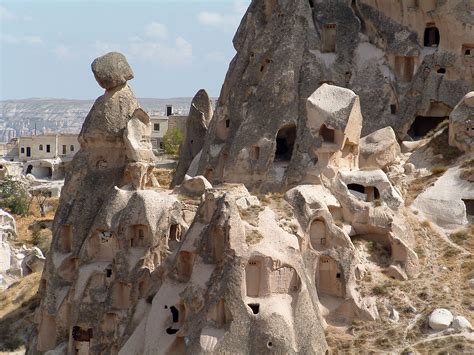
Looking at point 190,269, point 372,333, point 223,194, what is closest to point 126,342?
point 190,269

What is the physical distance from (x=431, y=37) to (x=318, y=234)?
48.8ft

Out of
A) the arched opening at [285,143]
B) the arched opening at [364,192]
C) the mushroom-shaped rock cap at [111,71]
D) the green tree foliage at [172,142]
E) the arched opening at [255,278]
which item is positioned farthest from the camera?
the green tree foliage at [172,142]

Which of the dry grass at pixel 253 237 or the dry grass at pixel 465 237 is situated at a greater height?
the dry grass at pixel 253 237

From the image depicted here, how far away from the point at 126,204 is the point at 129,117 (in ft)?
11.7

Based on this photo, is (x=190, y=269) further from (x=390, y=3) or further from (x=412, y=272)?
(x=390, y=3)

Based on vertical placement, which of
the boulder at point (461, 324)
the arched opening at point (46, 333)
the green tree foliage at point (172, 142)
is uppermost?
the green tree foliage at point (172, 142)

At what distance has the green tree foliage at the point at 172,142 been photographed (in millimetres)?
63631

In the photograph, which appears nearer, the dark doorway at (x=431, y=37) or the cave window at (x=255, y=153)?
the cave window at (x=255, y=153)

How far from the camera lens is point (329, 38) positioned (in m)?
37.0

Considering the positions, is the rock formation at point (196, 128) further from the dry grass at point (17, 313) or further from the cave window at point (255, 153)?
the dry grass at point (17, 313)

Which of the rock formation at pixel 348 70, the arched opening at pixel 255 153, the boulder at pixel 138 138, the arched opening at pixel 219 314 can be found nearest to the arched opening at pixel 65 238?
the boulder at pixel 138 138

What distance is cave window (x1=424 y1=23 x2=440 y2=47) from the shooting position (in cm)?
3697

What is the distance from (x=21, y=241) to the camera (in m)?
48.9

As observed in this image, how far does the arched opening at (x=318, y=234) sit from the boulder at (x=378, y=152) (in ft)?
17.3
